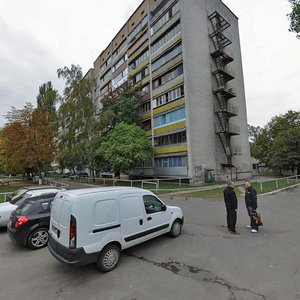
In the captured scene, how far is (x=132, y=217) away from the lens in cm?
504

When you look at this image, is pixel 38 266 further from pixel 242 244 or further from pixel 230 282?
→ pixel 242 244

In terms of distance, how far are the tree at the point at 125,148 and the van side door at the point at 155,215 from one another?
705 inches

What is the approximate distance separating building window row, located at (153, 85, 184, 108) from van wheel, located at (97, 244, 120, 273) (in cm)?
2366

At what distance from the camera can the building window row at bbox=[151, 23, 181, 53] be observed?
27083 mm

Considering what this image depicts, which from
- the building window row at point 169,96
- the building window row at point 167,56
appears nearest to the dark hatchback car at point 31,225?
the building window row at point 169,96

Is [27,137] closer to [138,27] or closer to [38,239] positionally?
[38,239]

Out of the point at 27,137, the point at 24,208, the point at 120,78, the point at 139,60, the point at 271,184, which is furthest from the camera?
the point at 120,78

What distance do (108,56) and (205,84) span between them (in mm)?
27448

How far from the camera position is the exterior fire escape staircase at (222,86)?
2848 cm

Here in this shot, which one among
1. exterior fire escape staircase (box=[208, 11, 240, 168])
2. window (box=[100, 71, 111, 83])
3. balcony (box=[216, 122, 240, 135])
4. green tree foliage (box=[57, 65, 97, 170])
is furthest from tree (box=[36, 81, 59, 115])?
balcony (box=[216, 122, 240, 135])

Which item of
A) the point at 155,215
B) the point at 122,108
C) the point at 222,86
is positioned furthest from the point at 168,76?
the point at 155,215

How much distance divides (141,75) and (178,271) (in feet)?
Result: 108

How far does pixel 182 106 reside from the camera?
84.1 feet

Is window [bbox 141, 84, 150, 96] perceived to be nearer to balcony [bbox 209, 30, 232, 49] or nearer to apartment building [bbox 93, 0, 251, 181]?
apartment building [bbox 93, 0, 251, 181]
